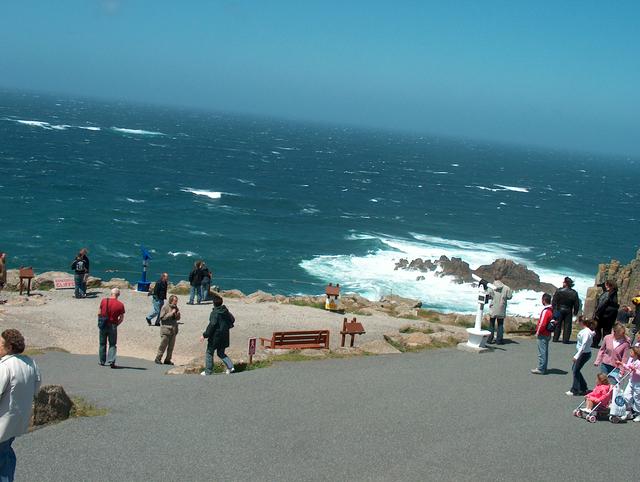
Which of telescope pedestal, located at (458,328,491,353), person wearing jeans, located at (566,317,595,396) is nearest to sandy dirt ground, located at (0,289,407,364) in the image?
telescope pedestal, located at (458,328,491,353)

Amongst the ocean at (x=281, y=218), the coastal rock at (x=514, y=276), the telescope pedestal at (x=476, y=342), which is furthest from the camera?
the coastal rock at (x=514, y=276)

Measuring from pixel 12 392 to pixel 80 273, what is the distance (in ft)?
52.8

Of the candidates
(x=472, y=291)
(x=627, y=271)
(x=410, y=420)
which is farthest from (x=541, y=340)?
(x=472, y=291)

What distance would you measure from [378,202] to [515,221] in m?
16.2

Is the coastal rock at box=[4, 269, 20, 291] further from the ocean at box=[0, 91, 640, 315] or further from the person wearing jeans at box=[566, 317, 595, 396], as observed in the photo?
the person wearing jeans at box=[566, 317, 595, 396]

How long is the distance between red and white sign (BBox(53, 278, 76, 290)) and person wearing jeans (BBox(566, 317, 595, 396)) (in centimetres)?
1648

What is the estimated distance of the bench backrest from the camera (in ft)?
52.5

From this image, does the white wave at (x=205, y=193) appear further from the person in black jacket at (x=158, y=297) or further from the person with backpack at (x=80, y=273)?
the person in black jacket at (x=158, y=297)

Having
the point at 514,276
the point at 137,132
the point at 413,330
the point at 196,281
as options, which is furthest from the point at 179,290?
the point at 137,132

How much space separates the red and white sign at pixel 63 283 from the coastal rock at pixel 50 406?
14.1m

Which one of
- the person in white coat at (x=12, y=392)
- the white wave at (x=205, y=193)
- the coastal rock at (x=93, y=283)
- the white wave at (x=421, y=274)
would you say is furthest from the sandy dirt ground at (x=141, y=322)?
the white wave at (x=205, y=193)

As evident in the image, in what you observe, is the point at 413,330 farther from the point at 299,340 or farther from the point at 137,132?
the point at 137,132

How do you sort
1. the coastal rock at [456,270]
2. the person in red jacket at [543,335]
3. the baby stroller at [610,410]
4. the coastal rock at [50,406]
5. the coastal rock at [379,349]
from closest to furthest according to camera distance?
the coastal rock at [50,406] < the baby stroller at [610,410] < the person in red jacket at [543,335] < the coastal rock at [379,349] < the coastal rock at [456,270]

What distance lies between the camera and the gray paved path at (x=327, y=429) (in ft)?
29.3
